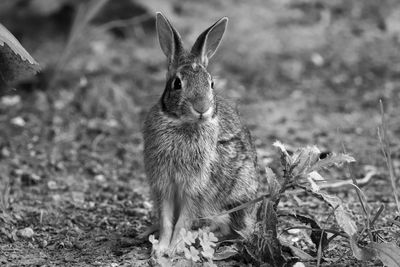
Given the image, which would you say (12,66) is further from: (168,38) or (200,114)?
(200,114)

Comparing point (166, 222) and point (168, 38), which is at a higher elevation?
point (168, 38)

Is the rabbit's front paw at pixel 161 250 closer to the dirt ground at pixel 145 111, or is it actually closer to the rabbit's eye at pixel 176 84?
the dirt ground at pixel 145 111

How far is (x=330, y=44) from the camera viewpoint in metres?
11.4

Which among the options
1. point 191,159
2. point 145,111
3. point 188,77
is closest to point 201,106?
point 188,77

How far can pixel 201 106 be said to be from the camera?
5.05 m

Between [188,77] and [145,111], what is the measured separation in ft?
13.5

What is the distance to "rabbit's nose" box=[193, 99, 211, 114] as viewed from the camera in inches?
199

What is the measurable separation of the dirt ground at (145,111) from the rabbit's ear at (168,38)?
0.42m

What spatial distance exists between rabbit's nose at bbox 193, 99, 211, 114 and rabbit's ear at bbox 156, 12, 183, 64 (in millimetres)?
648

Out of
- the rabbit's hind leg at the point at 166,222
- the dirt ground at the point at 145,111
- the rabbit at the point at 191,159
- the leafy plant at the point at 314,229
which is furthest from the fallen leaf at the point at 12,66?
the leafy plant at the point at 314,229

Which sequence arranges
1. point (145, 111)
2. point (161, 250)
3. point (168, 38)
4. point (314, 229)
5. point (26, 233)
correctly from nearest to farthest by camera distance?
point (314, 229)
point (161, 250)
point (168, 38)
point (26, 233)
point (145, 111)

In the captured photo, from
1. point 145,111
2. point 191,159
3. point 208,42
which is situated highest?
point 208,42

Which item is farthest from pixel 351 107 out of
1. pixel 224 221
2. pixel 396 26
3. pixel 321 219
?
pixel 224 221

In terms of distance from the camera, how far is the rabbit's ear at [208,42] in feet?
18.0
